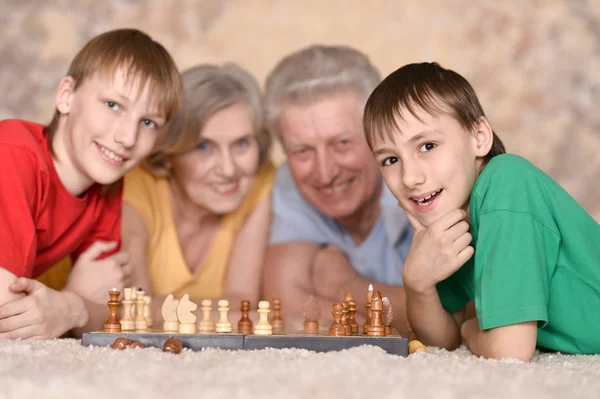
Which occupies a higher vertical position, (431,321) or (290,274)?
(290,274)

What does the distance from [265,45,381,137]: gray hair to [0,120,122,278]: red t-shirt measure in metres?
0.71

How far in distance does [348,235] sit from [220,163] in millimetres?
537

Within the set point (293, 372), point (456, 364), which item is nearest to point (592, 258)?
point (456, 364)

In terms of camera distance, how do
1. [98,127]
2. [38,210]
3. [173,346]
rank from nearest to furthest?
[173,346] → [38,210] → [98,127]

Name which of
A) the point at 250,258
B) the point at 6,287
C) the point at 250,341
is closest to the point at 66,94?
the point at 6,287

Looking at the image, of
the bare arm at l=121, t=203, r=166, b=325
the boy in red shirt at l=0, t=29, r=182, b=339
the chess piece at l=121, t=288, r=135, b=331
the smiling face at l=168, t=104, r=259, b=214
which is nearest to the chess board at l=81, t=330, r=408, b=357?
the chess piece at l=121, t=288, r=135, b=331

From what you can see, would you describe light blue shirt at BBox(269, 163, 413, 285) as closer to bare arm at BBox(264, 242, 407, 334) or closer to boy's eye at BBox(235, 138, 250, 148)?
bare arm at BBox(264, 242, 407, 334)

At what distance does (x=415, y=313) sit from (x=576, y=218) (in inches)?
17.0

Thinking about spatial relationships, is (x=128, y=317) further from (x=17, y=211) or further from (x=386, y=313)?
(x=386, y=313)

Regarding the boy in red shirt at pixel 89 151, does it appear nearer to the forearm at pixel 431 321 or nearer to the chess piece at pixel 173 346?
the chess piece at pixel 173 346

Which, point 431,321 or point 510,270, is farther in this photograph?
point 431,321

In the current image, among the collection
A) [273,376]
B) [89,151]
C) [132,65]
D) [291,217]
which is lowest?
[273,376]

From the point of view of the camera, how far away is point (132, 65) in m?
1.87

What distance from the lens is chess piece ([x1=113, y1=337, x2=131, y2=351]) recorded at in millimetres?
1293
